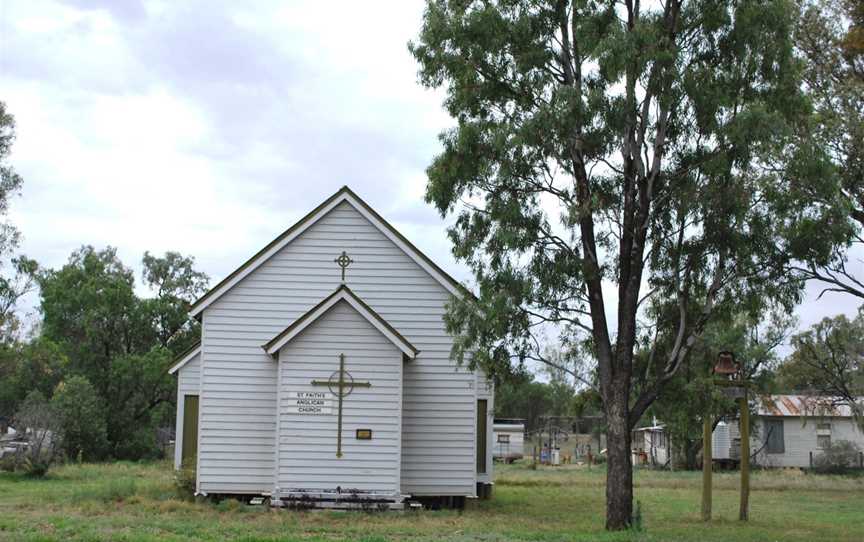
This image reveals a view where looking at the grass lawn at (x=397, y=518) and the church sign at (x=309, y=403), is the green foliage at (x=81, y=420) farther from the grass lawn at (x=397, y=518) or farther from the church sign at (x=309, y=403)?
the church sign at (x=309, y=403)

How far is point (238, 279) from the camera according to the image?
21.8 m

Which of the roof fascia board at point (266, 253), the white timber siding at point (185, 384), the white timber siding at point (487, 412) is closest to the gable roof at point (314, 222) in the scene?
the roof fascia board at point (266, 253)

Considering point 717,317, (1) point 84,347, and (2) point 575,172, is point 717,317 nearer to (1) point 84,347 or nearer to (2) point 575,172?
(2) point 575,172

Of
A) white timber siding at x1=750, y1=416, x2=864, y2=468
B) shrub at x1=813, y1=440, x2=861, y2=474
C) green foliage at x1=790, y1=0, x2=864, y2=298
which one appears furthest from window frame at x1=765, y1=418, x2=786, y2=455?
green foliage at x1=790, y1=0, x2=864, y2=298

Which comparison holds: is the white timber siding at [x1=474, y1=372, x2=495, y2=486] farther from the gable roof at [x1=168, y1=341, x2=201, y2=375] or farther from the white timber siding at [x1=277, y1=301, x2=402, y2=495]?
the gable roof at [x1=168, y1=341, x2=201, y2=375]

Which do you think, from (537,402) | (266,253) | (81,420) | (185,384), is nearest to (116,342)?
(81,420)

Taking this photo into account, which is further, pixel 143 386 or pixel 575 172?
pixel 143 386

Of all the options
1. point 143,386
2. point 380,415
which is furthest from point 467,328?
point 143,386

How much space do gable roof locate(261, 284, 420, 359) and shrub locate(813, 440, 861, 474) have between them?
3482cm

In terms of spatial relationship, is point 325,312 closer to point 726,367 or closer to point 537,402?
point 726,367

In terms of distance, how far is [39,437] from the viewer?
95.2 feet

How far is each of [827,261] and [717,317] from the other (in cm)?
228

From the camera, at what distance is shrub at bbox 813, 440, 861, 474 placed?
155 feet

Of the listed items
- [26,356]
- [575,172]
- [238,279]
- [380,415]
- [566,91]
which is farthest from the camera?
[26,356]
